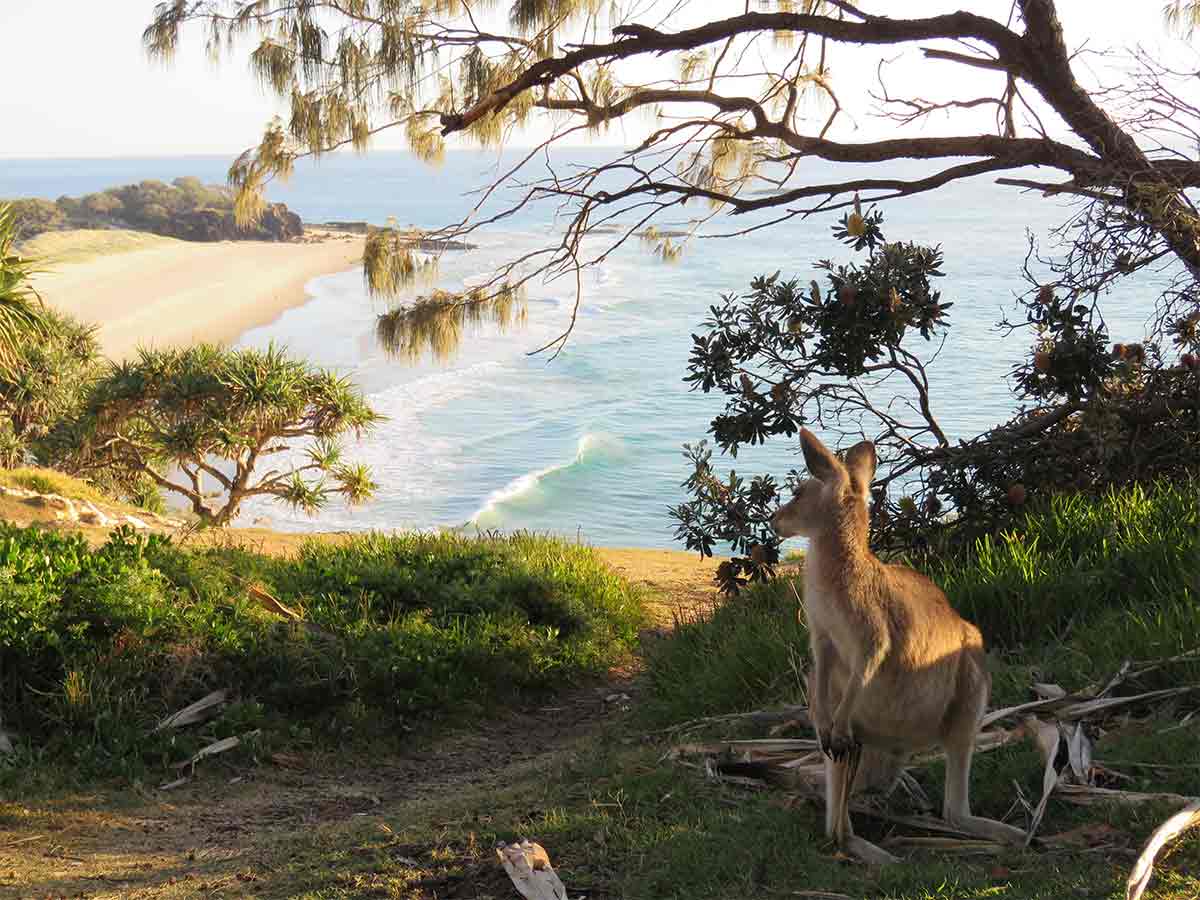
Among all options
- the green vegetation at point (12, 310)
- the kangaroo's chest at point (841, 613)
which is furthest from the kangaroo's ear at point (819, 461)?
the green vegetation at point (12, 310)

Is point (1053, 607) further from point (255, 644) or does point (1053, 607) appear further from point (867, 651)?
point (255, 644)

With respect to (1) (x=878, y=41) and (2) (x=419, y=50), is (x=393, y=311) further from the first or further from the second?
(1) (x=878, y=41)

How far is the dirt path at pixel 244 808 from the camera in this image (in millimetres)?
4734

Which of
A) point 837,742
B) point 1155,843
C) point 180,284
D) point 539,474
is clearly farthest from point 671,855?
point 180,284

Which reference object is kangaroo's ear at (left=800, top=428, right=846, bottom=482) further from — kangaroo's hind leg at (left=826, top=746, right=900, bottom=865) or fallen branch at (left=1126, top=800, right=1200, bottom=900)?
fallen branch at (left=1126, top=800, right=1200, bottom=900)

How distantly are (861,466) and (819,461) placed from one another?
222 mm

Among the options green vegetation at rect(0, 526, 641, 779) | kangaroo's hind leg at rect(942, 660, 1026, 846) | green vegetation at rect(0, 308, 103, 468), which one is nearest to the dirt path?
green vegetation at rect(0, 526, 641, 779)

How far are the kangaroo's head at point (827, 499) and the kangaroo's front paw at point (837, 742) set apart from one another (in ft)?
1.93

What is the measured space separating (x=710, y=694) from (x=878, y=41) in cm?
503

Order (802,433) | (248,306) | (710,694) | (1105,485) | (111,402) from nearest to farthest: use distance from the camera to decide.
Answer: (802,433) < (710,694) < (1105,485) < (111,402) < (248,306)

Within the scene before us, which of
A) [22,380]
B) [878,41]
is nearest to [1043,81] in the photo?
[878,41]

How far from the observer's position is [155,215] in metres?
74.2

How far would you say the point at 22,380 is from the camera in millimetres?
17484

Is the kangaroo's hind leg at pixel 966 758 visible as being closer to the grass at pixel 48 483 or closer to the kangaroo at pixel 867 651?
the kangaroo at pixel 867 651
